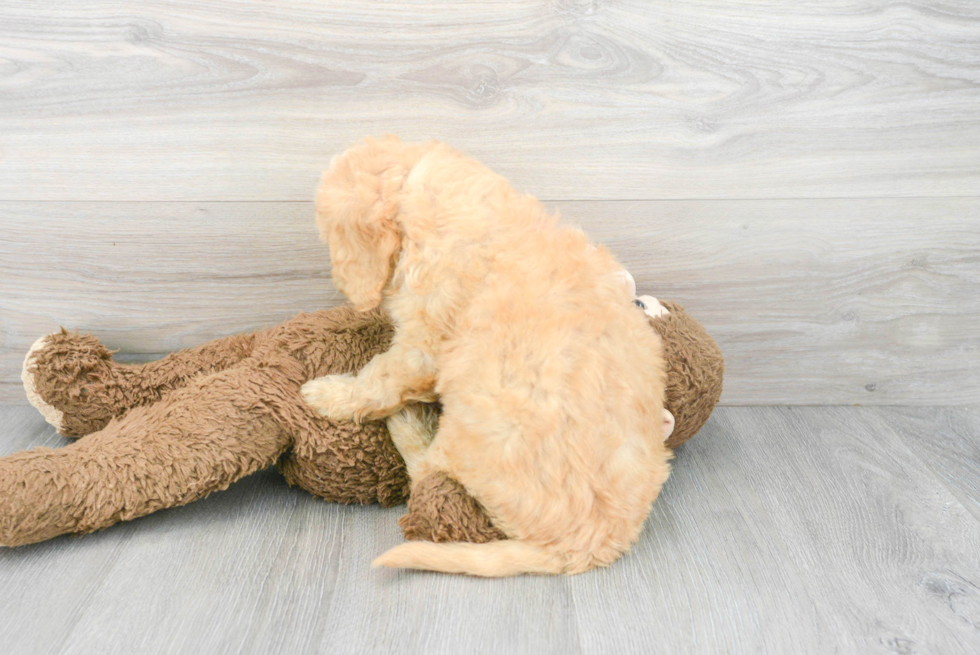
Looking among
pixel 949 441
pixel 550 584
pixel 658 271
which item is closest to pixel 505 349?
pixel 550 584

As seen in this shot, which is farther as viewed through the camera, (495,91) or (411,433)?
(495,91)

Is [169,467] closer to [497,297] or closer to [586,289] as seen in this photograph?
[497,297]

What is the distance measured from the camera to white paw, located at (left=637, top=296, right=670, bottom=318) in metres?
1.34

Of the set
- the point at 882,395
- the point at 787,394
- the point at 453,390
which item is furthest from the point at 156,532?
the point at 882,395

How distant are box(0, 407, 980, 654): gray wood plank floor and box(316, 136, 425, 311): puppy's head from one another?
0.41 metres

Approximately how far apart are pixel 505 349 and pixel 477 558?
11.7 inches

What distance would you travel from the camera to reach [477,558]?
3.37 ft

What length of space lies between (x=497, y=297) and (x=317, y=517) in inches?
19.8

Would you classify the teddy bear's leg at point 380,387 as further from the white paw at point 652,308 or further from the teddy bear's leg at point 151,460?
the white paw at point 652,308

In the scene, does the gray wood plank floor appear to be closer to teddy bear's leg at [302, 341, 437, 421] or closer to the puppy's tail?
the puppy's tail

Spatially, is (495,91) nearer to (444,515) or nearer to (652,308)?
(652,308)

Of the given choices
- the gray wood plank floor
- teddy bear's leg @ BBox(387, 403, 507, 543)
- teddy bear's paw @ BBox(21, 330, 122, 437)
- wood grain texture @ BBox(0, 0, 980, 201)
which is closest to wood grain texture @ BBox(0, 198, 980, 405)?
wood grain texture @ BBox(0, 0, 980, 201)

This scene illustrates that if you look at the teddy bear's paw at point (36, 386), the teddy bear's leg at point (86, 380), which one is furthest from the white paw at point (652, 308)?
the teddy bear's paw at point (36, 386)

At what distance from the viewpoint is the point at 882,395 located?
5.37 feet
